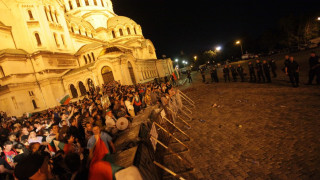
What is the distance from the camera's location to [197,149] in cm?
515

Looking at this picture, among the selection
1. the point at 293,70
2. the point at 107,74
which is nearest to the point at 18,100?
the point at 107,74

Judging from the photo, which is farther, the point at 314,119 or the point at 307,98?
the point at 307,98

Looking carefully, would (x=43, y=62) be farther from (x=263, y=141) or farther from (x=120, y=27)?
(x=263, y=141)

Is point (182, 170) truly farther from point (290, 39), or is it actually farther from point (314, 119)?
point (290, 39)

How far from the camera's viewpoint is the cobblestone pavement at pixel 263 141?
3.55m

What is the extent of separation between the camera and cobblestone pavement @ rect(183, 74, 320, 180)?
11.7 feet

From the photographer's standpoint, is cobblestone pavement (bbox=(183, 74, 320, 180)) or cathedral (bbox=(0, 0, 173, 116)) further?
cathedral (bbox=(0, 0, 173, 116))

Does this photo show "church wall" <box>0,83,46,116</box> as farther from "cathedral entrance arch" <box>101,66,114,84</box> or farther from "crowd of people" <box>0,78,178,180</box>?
"crowd of people" <box>0,78,178,180</box>

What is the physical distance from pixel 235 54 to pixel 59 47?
73270mm

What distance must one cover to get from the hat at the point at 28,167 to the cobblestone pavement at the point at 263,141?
3.57m

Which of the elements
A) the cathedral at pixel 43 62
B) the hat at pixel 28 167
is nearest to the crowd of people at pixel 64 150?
the hat at pixel 28 167

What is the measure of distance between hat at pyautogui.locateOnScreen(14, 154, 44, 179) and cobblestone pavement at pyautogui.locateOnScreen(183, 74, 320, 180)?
3.57 meters

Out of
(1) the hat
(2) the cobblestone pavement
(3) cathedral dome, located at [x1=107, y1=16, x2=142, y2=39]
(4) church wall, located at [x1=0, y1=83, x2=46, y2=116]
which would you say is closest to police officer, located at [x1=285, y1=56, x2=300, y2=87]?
(2) the cobblestone pavement

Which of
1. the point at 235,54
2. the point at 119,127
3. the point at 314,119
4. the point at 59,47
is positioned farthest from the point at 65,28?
the point at 235,54
